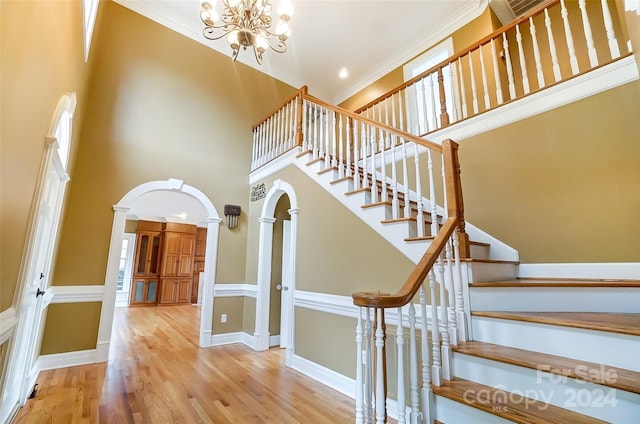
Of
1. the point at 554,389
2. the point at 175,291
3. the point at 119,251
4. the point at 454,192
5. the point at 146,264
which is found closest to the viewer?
the point at 554,389

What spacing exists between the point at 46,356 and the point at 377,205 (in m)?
4.21

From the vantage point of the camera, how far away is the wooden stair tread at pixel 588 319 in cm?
134

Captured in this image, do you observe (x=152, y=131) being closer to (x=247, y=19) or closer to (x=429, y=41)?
(x=247, y=19)

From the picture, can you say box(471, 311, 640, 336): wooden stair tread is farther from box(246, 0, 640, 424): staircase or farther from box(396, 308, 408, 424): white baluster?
box(396, 308, 408, 424): white baluster

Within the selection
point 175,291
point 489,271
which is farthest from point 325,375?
point 175,291

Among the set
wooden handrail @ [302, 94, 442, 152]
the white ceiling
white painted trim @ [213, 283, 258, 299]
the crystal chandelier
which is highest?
the white ceiling

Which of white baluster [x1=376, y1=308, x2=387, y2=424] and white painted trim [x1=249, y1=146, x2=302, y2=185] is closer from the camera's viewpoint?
white baluster [x1=376, y1=308, x2=387, y2=424]

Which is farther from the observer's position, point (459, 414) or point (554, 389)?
point (459, 414)

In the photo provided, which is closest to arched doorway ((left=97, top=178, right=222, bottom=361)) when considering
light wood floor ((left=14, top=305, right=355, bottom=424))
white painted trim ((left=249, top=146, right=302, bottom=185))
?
light wood floor ((left=14, top=305, right=355, bottom=424))

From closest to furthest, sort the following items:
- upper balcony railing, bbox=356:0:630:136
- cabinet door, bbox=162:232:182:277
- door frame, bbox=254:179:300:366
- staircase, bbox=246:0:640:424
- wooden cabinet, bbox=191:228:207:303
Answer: staircase, bbox=246:0:640:424
upper balcony railing, bbox=356:0:630:136
door frame, bbox=254:179:300:366
cabinet door, bbox=162:232:182:277
wooden cabinet, bbox=191:228:207:303

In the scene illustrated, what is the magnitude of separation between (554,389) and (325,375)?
2.19 metres

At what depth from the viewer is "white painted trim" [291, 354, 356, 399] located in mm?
2753

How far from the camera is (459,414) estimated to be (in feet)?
4.77

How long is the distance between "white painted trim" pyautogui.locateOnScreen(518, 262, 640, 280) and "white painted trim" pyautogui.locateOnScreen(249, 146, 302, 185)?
3026 millimetres
